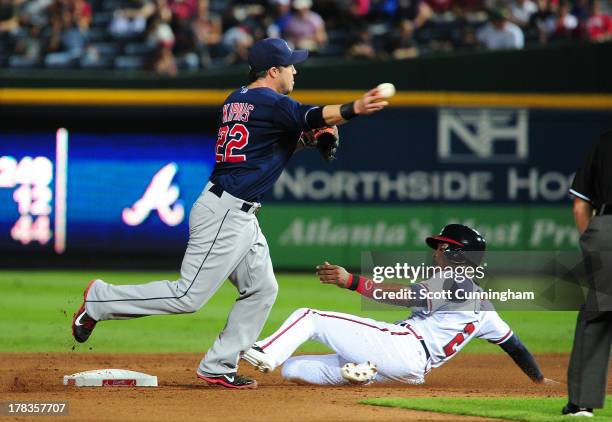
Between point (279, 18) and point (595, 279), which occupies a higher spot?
point (279, 18)

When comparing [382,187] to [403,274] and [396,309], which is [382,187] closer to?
[396,309]

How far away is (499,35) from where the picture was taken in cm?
1645

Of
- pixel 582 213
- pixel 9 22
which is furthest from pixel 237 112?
pixel 9 22

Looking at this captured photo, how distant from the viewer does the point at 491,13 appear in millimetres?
16750

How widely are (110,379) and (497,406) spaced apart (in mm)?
2284

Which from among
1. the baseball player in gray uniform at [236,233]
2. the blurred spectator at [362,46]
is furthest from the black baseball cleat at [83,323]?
the blurred spectator at [362,46]

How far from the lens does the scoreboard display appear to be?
15.6 m

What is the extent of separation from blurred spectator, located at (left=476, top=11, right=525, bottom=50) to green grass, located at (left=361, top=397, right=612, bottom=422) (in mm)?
10627

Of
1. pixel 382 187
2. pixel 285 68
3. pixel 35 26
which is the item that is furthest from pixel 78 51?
pixel 285 68

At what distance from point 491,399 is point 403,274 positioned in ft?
9.68

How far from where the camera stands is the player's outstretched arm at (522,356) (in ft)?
23.1

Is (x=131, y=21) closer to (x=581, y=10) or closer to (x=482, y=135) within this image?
(x=482, y=135)

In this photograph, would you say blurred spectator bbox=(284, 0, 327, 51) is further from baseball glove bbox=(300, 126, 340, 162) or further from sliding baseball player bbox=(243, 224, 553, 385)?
sliding baseball player bbox=(243, 224, 553, 385)

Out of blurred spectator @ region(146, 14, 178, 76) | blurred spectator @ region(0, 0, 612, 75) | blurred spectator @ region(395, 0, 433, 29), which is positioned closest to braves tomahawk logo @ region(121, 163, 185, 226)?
blurred spectator @ region(146, 14, 178, 76)
